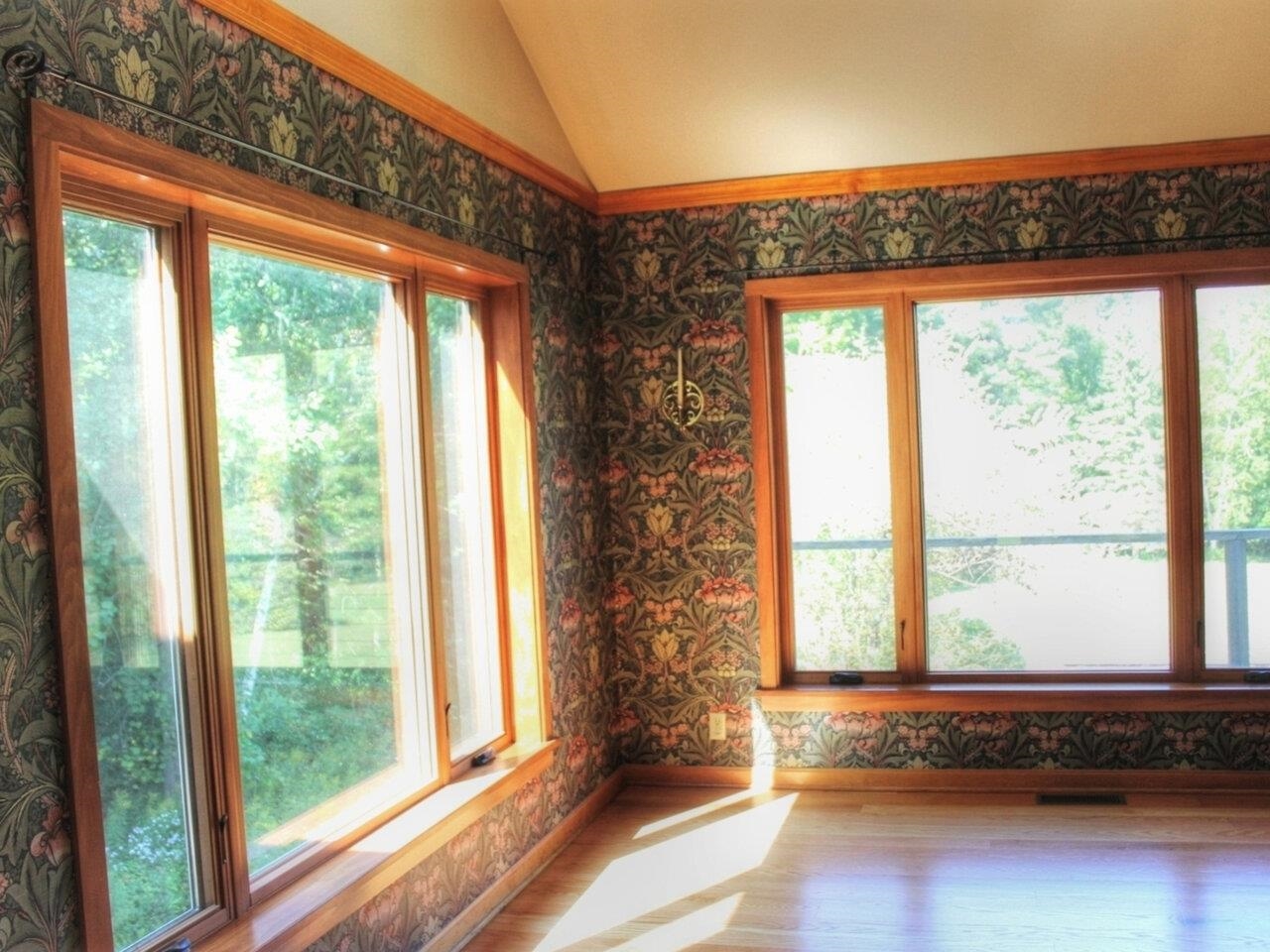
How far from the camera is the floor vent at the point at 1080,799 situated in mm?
4453

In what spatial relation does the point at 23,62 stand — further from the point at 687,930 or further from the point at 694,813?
the point at 694,813

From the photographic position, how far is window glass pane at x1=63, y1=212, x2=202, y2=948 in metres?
2.26

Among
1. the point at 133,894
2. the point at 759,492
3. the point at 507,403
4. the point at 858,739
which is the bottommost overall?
the point at 858,739

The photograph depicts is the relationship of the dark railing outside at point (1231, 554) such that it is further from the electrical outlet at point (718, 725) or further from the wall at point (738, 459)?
the electrical outlet at point (718, 725)

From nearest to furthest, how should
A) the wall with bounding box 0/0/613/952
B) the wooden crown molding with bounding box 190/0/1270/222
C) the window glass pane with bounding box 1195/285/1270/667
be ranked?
the wall with bounding box 0/0/613/952
the wooden crown molding with bounding box 190/0/1270/222
the window glass pane with bounding box 1195/285/1270/667

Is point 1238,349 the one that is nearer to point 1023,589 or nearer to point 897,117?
point 1023,589

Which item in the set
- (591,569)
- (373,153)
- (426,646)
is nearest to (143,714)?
(426,646)

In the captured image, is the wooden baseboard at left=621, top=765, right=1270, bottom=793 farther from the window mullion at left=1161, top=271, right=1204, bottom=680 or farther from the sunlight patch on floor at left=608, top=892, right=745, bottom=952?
the sunlight patch on floor at left=608, top=892, right=745, bottom=952

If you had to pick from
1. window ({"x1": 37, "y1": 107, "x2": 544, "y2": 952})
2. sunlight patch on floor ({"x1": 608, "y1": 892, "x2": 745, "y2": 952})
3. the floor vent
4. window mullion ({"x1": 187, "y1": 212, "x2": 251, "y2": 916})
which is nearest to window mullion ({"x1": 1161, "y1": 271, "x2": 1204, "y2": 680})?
the floor vent

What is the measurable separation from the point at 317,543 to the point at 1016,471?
9.36 ft

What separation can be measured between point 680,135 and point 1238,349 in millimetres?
2262

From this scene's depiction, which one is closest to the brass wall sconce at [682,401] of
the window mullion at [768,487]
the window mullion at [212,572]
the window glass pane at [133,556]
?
the window mullion at [768,487]

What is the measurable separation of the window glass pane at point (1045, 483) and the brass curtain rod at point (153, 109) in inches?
84.3

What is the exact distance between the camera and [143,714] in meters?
2.36
